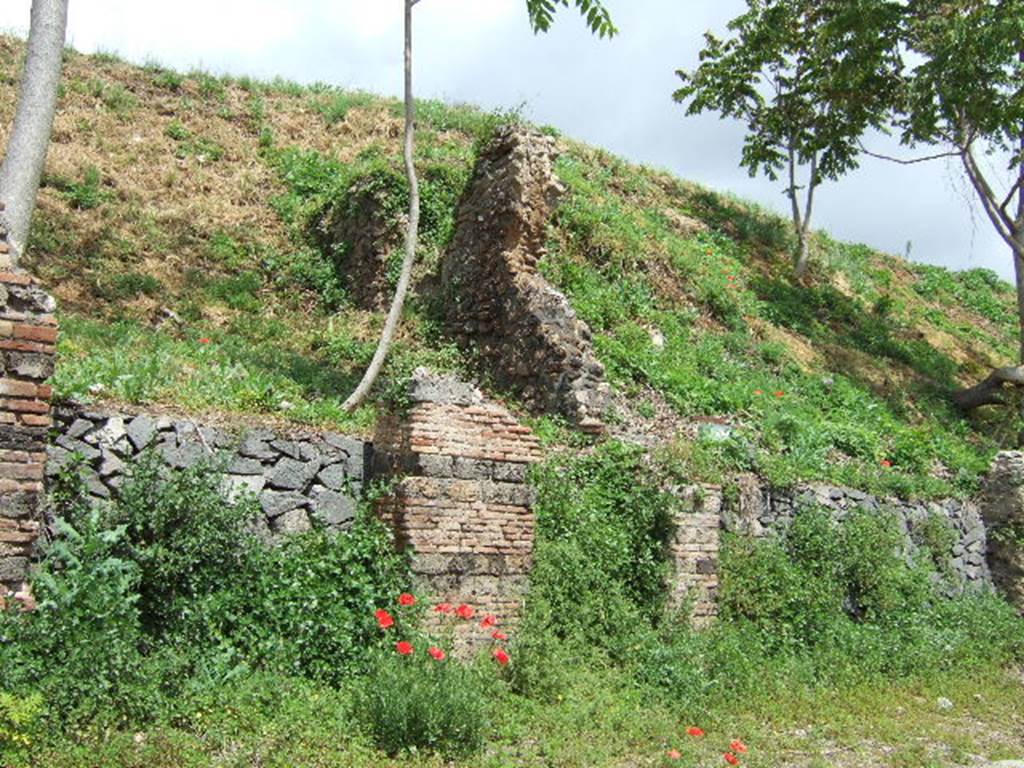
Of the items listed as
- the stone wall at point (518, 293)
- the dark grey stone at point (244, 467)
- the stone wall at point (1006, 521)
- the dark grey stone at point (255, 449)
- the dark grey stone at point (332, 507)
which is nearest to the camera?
the dark grey stone at point (244, 467)

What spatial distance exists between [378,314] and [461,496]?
6.63 m

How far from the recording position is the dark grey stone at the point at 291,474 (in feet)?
24.3

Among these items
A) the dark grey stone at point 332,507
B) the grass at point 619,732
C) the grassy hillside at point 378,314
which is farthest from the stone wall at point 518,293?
the grass at point 619,732

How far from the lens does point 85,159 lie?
1617 cm

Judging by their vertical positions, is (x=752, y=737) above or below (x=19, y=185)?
below

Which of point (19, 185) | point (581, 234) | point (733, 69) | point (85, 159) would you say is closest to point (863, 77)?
point (733, 69)

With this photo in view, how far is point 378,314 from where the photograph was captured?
45.2 feet

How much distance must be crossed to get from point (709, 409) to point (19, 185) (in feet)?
27.5

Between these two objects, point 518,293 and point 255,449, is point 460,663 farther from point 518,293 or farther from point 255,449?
Result: point 518,293

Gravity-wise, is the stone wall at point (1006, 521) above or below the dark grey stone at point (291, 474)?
below

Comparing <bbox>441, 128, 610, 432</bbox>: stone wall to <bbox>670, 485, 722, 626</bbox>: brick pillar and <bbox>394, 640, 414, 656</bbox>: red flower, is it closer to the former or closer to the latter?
<bbox>670, 485, 722, 626</bbox>: brick pillar

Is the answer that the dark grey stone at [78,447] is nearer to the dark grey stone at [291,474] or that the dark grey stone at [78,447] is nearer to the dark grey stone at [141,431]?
the dark grey stone at [141,431]

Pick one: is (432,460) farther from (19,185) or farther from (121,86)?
(121,86)

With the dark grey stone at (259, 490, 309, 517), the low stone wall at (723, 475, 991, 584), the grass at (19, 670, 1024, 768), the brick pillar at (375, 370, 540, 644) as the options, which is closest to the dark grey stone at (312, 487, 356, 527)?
the dark grey stone at (259, 490, 309, 517)
